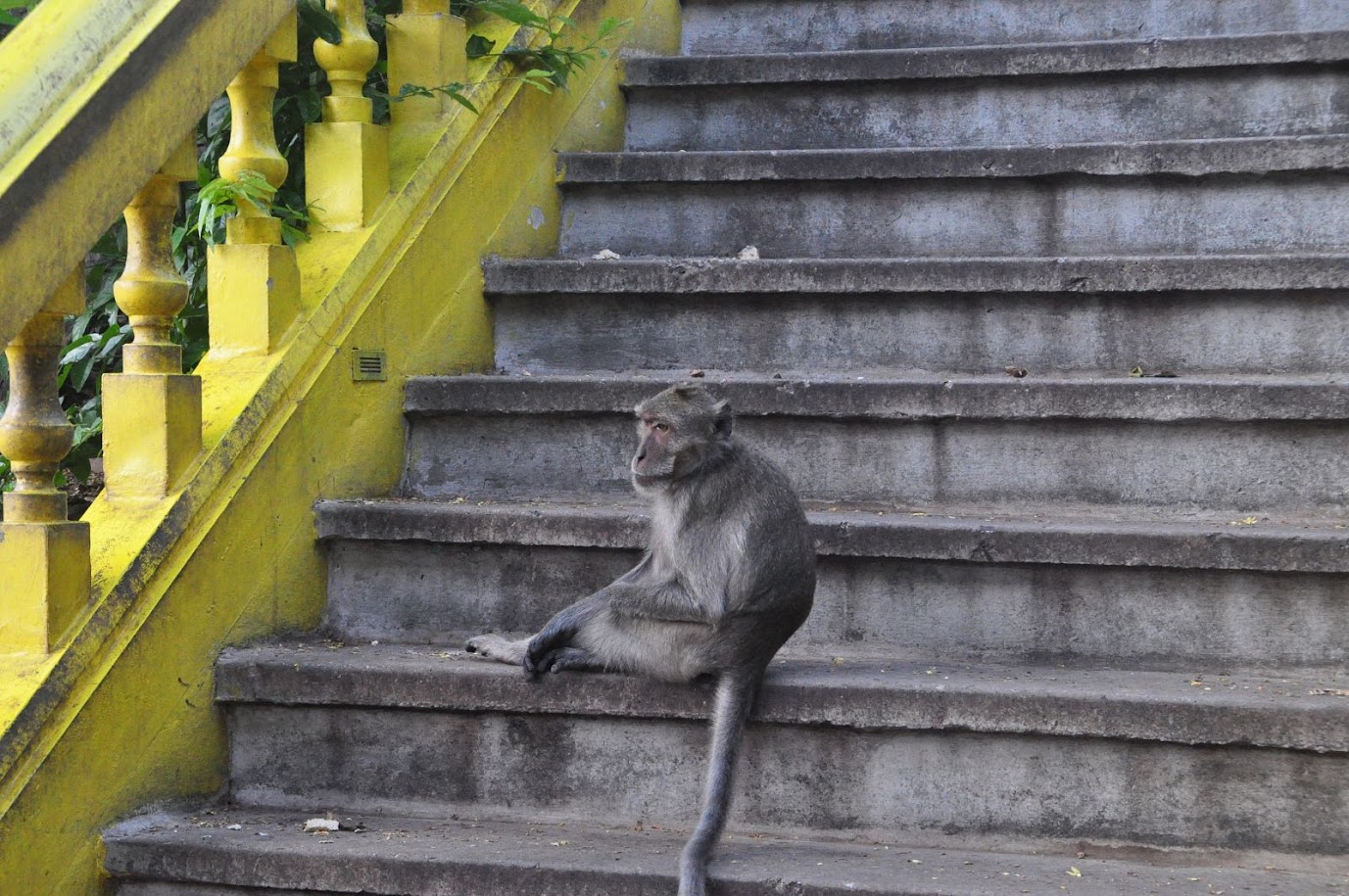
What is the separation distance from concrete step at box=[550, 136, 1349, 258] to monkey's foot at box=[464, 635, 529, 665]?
5.41ft

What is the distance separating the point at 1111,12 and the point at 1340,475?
7.30ft

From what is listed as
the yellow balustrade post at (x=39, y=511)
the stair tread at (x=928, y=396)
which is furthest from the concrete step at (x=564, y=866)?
the stair tread at (x=928, y=396)

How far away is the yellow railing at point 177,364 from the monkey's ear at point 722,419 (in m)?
1.06

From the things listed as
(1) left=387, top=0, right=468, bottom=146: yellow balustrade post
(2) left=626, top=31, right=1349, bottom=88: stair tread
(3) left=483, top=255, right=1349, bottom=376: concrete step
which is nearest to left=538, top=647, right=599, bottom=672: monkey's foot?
(3) left=483, top=255, right=1349, bottom=376: concrete step

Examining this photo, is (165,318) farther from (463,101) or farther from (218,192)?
(463,101)

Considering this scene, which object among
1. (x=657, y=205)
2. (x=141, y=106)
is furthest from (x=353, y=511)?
(x=657, y=205)

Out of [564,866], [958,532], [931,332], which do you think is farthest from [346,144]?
[564,866]

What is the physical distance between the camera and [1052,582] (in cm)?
346

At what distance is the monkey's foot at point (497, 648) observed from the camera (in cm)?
347

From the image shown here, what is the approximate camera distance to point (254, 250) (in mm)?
3689

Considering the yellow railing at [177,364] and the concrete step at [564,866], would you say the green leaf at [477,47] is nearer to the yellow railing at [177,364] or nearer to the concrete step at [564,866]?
the yellow railing at [177,364]

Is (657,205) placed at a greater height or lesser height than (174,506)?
greater

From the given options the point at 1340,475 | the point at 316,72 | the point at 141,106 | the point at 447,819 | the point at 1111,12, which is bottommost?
the point at 447,819

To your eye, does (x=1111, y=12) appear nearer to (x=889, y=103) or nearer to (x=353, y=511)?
(x=889, y=103)
